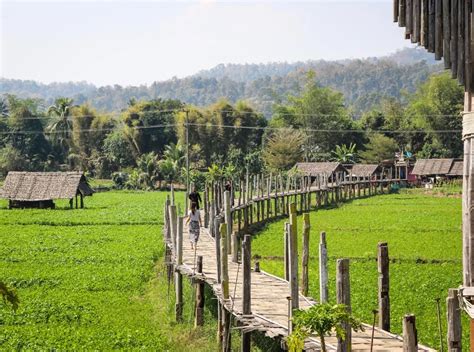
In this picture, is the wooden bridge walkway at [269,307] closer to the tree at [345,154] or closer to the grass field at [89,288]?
the grass field at [89,288]

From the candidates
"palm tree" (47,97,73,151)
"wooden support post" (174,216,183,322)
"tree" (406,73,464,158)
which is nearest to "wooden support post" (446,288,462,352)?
"wooden support post" (174,216,183,322)

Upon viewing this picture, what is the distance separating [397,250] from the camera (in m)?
26.3

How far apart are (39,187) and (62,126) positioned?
32.6 m

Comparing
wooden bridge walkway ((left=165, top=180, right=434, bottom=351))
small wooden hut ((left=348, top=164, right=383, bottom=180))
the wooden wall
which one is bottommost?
wooden bridge walkway ((left=165, top=180, right=434, bottom=351))

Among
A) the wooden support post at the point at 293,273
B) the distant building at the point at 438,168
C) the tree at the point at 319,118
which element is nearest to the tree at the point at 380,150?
the tree at the point at 319,118

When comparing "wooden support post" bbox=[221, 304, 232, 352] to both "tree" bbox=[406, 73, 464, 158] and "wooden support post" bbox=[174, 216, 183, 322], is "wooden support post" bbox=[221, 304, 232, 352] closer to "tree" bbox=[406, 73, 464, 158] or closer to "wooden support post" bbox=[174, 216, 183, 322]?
"wooden support post" bbox=[174, 216, 183, 322]

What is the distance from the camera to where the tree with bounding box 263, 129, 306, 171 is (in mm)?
66750

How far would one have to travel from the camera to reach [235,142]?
74500mm

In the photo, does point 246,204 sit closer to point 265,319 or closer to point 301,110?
A: point 265,319

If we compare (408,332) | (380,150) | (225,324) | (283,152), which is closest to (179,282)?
(225,324)

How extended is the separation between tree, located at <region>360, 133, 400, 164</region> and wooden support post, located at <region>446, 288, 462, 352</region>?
61.5 m

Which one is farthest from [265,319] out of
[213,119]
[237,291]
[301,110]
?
[301,110]

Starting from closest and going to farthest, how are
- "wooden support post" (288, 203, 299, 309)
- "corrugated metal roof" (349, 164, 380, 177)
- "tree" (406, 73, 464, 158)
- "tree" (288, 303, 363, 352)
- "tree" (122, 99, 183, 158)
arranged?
"tree" (288, 303, 363, 352) → "wooden support post" (288, 203, 299, 309) → "corrugated metal roof" (349, 164, 380, 177) → "tree" (406, 73, 464, 158) → "tree" (122, 99, 183, 158)

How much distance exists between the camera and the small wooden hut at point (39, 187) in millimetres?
44750
